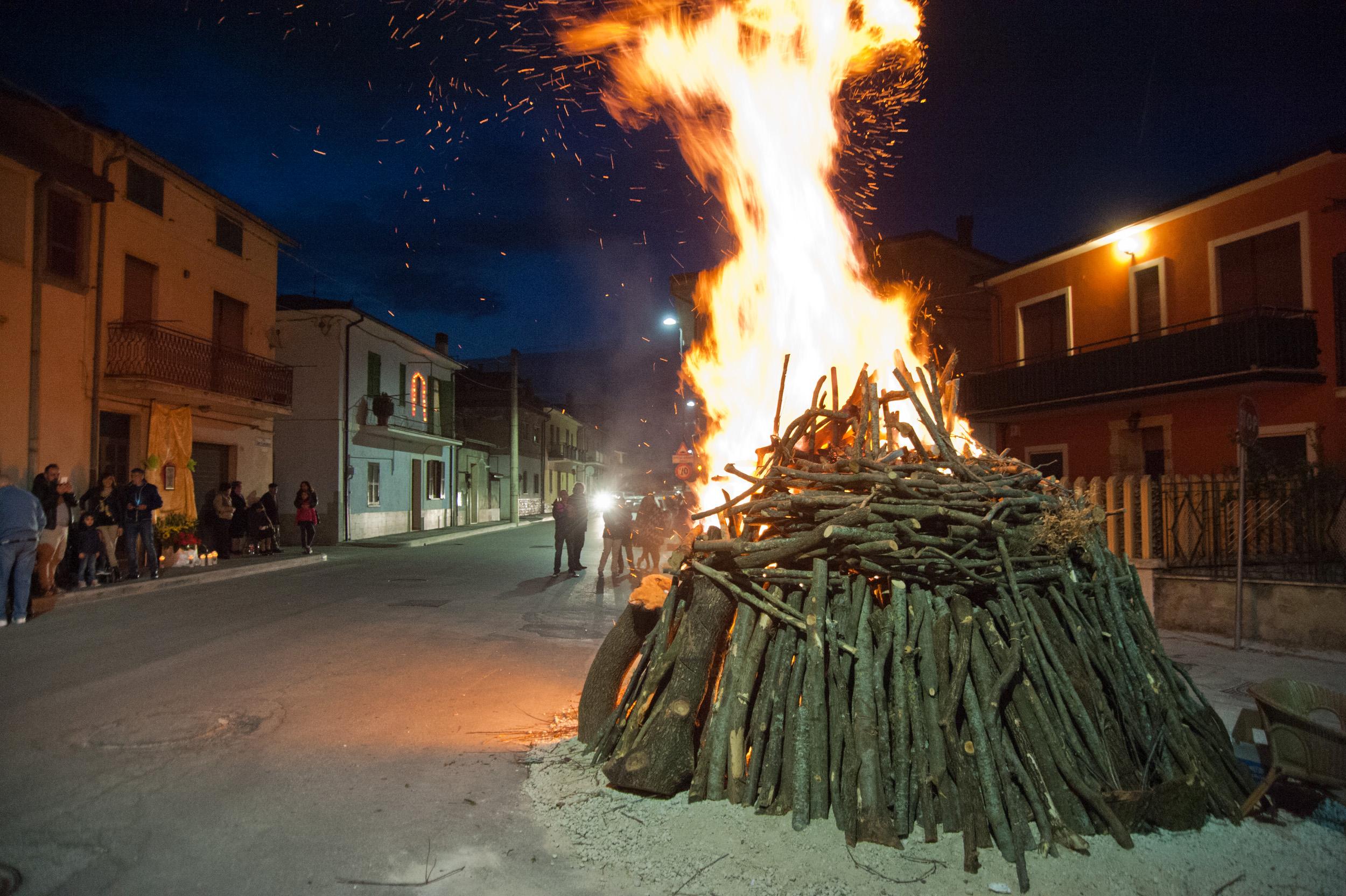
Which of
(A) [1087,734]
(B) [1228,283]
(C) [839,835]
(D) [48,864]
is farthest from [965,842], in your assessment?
(B) [1228,283]

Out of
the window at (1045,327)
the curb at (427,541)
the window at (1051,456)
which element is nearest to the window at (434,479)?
Answer: the curb at (427,541)

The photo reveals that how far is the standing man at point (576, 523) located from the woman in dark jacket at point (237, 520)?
9199mm

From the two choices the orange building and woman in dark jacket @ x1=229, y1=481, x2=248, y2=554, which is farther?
woman in dark jacket @ x1=229, y1=481, x2=248, y2=554

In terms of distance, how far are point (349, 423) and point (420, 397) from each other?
A: 7.18 m

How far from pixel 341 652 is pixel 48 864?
453 cm

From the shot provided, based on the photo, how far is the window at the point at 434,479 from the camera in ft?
108

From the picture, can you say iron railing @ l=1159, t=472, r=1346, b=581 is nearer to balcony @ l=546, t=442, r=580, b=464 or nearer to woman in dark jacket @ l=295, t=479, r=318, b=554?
woman in dark jacket @ l=295, t=479, r=318, b=554

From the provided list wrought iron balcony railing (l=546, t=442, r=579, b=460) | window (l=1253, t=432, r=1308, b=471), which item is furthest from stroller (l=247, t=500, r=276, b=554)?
wrought iron balcony railing (l=546, t=442, r=579, b=460)

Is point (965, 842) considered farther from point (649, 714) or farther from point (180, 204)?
point (180, 204)

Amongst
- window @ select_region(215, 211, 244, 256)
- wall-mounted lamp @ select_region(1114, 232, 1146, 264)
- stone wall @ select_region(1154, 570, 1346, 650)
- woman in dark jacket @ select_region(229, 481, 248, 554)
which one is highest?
window @ select_region(215, 211, 244, 256)

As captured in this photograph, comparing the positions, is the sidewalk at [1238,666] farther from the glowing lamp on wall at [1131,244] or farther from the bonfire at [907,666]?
the glowing lamp on wall at [1131,244]

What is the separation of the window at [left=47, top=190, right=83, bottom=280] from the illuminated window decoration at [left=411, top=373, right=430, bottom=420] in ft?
53.3

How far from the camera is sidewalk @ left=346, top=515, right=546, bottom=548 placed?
24.0 m

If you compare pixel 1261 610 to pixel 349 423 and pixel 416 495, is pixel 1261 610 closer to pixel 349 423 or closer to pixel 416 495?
pixel 349 423
